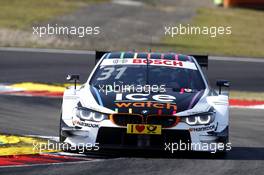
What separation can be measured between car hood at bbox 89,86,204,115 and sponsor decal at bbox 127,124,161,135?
0.16m

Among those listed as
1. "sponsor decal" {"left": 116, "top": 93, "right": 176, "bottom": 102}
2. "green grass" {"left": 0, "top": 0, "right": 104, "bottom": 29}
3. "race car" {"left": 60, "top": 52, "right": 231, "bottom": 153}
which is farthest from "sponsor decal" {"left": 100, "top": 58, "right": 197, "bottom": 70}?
"green grass" {"left": 0, "top": 0, "right": 104, "bottom": 29}

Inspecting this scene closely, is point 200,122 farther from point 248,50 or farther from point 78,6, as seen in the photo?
point 78,6

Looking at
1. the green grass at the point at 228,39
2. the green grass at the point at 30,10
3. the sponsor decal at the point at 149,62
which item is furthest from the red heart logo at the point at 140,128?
the green grass at the point at 30,10

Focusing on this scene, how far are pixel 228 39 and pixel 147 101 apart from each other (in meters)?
23.9

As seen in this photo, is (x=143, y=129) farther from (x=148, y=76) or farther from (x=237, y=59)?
(x=237, y=59)

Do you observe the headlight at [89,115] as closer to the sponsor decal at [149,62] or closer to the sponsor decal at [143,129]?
the sponsor decal at [143,129]

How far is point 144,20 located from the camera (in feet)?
134

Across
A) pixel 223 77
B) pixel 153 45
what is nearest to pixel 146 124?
pixel 223 77

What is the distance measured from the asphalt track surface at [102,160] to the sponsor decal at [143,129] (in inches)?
12.5

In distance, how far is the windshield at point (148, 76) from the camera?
11.2 meters

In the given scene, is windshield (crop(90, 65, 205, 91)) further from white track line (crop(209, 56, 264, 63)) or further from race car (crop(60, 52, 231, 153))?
white track line (crop(209, 56, 264, 63))

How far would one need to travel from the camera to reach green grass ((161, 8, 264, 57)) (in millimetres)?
29391

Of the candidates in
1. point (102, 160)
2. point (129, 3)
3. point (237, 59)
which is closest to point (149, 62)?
point (102, 160)

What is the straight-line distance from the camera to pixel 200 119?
398 inches
